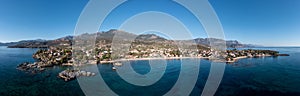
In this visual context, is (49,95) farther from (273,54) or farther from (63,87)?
(273,54)

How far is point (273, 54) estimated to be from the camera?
143 ft

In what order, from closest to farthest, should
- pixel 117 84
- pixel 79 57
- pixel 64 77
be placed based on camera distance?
pixel 117 84 → pixel 64 77 → pixel 79 57

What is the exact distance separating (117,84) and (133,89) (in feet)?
6.97

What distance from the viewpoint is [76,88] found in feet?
41.9

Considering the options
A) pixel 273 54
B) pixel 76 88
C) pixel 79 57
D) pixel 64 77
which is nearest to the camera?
pixel 76 88

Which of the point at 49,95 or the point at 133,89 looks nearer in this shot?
the point at 49,95

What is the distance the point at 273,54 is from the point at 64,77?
47.9 m

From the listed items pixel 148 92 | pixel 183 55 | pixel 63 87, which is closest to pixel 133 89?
pixel 148 92

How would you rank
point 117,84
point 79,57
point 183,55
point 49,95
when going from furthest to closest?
1. point 183,55
2. point 79,57
3. point 117,84
4. point 49,95

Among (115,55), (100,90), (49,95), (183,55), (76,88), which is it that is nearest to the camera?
(49,95)

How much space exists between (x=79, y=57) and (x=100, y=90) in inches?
694

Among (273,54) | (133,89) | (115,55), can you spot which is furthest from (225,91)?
(273,54)

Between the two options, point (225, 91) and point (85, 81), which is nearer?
point (225, 91)

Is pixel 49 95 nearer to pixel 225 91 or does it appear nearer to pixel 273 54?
pixel 225 91
